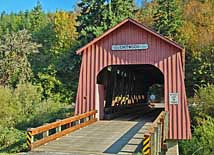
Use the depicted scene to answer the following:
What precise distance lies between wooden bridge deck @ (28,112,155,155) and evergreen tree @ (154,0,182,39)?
24.9 meters

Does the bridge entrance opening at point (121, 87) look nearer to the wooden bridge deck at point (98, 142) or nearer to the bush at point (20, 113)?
the wooden bridge deck at point (98, 142)

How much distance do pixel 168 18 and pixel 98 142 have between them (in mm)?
30329

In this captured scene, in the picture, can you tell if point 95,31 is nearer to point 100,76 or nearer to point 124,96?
point 124,96

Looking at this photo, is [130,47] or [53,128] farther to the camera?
[130,47]

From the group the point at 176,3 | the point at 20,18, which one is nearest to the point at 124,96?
the point at 176,3

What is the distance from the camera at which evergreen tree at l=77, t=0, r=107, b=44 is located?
28141 mm

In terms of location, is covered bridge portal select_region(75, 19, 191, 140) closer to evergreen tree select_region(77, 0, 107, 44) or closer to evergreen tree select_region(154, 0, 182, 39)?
evergreen tree select_region(77, 0, 107, 44)

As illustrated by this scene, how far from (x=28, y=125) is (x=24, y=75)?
12203 mm

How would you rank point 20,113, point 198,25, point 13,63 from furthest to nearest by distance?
point 198,25, point 13,63, point 20,113

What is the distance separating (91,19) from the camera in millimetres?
29750

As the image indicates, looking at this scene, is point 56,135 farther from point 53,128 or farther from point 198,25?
point 198,25

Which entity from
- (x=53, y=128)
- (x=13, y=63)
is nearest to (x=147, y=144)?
(x=53, y=128)

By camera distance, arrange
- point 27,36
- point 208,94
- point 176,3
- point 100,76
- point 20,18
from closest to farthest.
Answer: point 100,76 → point 208,94 → point 27,36 → point 176,3 → point 20,18

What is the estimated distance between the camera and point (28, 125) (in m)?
22.2
